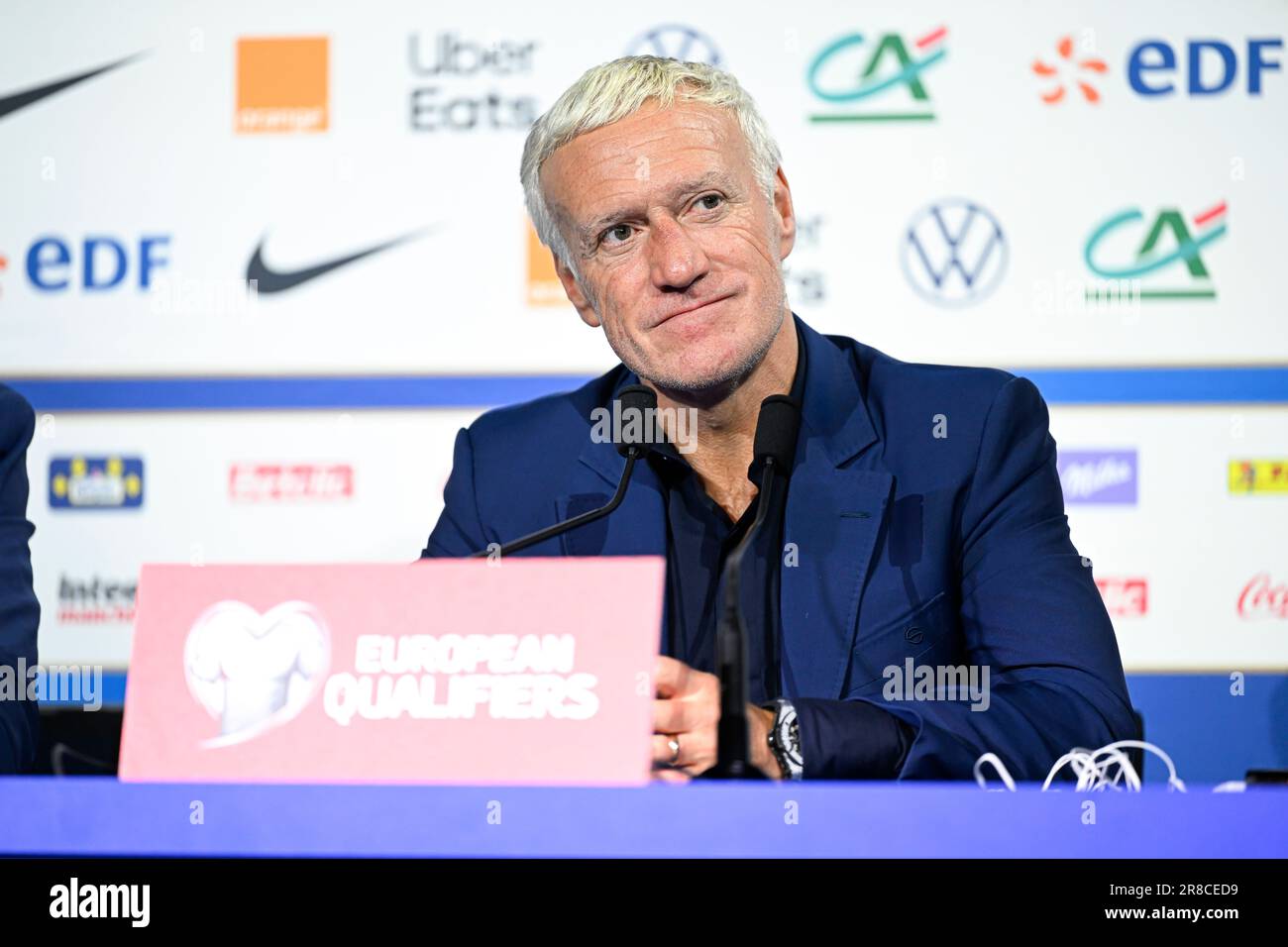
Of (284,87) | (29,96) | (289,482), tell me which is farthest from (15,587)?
(29,96)

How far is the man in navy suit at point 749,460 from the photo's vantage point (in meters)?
1.71

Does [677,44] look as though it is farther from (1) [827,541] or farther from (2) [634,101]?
(1) [827,541]

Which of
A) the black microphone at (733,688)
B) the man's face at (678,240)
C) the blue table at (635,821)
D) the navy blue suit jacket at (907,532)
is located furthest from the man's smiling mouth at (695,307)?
the blue table at (635,821)

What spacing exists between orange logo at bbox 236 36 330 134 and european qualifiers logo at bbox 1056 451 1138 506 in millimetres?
1857

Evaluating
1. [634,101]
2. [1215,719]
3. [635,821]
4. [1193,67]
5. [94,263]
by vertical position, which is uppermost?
[1193,67]

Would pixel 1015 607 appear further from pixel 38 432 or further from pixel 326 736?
pixel 38 432

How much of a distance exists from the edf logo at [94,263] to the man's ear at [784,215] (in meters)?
1.74

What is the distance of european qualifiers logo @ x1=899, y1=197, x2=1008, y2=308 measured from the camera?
121 inches

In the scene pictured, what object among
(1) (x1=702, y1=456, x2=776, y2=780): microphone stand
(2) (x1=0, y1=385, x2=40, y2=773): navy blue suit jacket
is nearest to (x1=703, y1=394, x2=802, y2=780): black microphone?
(1) (x1=702, y1=456, x2=776, y2=780): microphone stand

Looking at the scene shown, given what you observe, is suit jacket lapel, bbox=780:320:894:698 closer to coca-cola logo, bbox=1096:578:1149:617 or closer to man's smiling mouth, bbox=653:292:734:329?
man's smiling mouth, bbox=653:292:734:329

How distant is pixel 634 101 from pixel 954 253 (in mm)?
1380

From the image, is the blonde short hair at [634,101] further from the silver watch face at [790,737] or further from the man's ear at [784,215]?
the silver watch face at [790,737]

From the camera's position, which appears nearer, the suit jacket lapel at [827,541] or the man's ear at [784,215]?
the suit jacket lapel at [827,541]

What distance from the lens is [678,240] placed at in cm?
185
